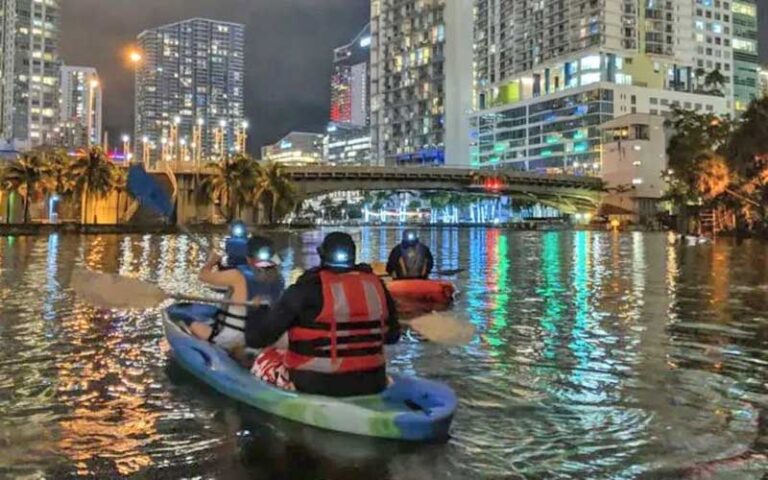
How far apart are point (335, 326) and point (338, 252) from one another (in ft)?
2.29

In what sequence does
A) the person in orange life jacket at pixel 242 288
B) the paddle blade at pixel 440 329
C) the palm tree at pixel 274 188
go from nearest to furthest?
the paddle blade at pixel 440 329 < the person in orange life jacket at pixel 242 288 < the palm tree at pixel 274 188

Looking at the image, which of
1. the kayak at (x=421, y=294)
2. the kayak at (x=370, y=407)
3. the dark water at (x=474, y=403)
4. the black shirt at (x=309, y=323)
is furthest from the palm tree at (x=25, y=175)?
the black shirt at (x=309, y=323)

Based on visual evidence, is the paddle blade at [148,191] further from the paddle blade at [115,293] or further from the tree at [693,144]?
the tree at [693,144]

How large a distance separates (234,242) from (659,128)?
141139mm

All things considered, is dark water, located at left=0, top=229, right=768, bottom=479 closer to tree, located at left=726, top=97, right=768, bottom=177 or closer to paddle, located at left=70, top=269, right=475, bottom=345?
paddle, located at left=70, top=269, right=475, bottom=345

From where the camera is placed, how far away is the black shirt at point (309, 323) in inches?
274

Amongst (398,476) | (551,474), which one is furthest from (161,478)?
(551,474)

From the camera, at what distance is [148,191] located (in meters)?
14.7

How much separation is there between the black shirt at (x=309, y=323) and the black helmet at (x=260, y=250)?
281cm

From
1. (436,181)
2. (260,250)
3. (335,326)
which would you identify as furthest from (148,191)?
(436,181)

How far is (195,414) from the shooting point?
8.65 m

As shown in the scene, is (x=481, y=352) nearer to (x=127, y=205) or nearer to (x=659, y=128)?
(x=127, y=205)

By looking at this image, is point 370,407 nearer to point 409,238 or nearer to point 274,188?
point 409,238

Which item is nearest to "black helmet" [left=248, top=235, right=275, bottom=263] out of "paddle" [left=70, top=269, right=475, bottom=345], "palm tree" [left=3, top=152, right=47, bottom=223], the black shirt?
"paddle" [left=70, top=269, right=475, bottom=345]
